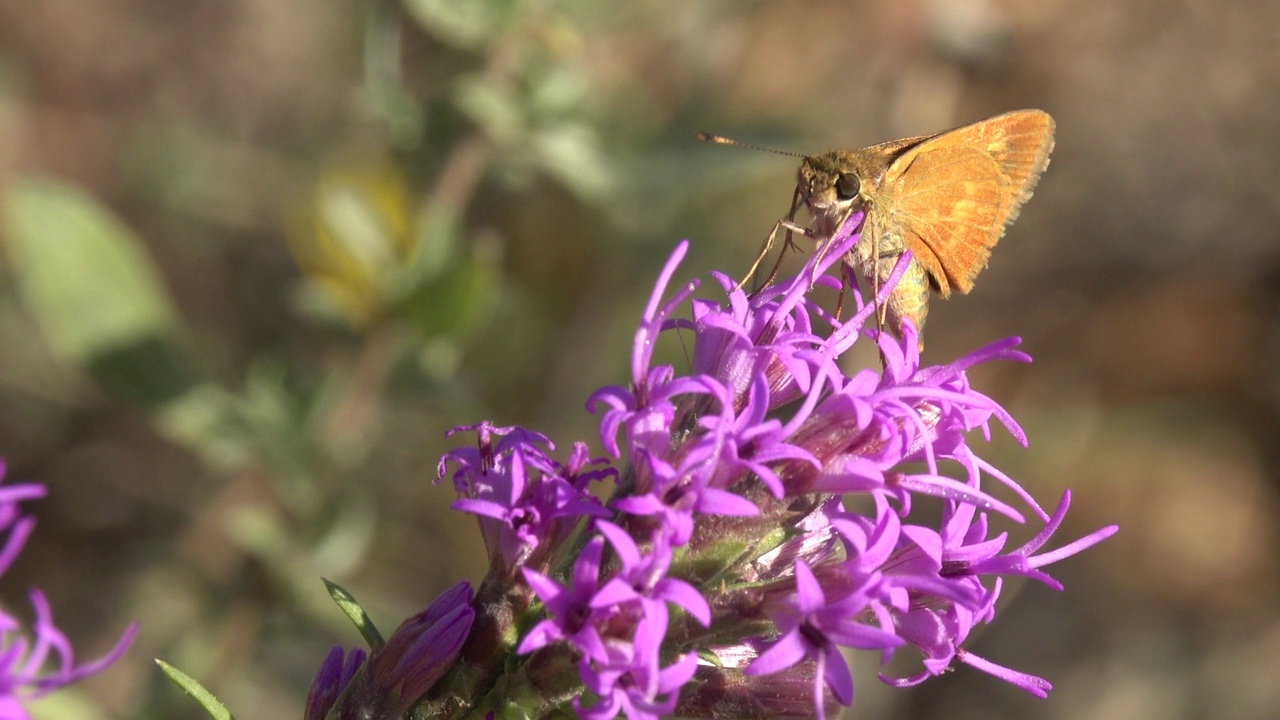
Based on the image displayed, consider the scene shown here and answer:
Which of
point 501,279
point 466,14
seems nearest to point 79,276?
point 466,14

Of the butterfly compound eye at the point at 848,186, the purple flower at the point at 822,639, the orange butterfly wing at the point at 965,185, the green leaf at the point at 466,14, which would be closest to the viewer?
the purple flower at the point at 822,639

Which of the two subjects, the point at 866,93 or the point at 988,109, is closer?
the point at 866,93

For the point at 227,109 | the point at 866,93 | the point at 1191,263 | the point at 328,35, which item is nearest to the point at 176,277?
the point at 227,109

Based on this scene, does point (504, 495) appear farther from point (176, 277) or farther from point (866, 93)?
point (866, 93)

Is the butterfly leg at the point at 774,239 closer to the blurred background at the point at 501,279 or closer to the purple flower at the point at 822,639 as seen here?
the purple flower at the point at 822,639

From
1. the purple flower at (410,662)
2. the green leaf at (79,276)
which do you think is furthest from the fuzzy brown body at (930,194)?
the green leaf at (79,276)

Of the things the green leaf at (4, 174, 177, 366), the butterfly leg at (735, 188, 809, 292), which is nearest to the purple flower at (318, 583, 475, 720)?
the butterfly leg at (735, 188, 809, 292)
